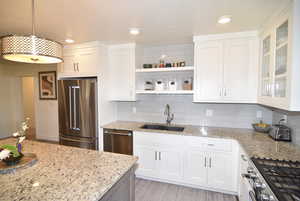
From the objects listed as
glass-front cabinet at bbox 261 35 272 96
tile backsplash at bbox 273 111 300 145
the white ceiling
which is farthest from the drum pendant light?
tile backsplash at bbox 273 111 300 145

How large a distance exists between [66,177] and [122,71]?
85.5 inches

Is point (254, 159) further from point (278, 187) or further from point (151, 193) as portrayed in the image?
point (151, 193)

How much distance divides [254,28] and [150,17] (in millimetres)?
1549

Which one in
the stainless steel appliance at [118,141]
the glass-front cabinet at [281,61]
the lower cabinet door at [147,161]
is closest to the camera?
the glass-front cabinet at [281,61]

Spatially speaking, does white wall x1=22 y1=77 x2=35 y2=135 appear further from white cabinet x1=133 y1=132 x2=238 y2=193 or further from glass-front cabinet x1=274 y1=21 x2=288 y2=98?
glass-front cabinet x1=274 y1=21 x2=288 y2=98

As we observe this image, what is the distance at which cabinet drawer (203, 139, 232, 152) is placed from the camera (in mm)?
2209

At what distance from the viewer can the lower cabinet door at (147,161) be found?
2578 millimetres

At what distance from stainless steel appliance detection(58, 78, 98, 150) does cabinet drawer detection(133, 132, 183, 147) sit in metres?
0.84

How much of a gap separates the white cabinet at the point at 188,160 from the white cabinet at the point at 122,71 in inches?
34.2

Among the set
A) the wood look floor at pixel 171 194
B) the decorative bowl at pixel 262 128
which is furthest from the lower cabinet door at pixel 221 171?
the decorative bowl at pixel 262 128

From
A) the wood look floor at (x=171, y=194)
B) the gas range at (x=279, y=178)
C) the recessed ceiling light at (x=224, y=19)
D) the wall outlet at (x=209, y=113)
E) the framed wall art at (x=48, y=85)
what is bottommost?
the wood look floor at (x=171, y=194)

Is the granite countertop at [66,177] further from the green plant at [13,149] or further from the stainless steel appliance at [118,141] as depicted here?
the stainless steel appliance at [118,141]

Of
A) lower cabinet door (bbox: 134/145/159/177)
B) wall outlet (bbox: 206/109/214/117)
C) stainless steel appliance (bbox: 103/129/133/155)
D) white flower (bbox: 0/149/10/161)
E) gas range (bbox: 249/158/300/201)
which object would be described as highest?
wall outlet (bbox: 206/109/214/117)

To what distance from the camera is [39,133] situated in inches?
185
